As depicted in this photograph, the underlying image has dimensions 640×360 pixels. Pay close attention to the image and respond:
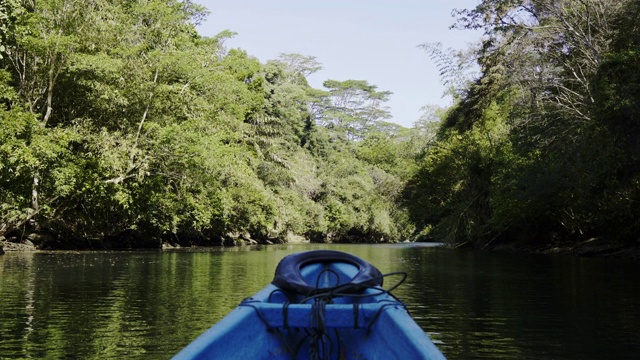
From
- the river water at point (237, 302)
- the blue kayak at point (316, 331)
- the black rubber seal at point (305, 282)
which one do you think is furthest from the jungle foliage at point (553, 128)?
the blue kayak at point (316, 331)

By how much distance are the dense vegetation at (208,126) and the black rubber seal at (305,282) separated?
32.8 feet

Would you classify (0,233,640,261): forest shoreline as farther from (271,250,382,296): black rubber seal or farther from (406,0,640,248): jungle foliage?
(271,250,382,296): black rubber seal

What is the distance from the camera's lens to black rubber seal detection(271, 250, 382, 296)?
463 cm

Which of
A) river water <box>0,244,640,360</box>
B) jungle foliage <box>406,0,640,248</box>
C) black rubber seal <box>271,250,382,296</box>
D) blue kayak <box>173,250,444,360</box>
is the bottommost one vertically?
river water <box>0,244,640,360</box>

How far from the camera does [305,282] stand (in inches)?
196

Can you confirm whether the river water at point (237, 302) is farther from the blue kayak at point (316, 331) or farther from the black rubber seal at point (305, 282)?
the blue kayak at point (316, 331)

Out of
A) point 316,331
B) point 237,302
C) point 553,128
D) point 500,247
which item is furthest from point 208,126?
point 316,331

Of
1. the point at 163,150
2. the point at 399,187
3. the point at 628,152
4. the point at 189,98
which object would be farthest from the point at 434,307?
the point at 399,187

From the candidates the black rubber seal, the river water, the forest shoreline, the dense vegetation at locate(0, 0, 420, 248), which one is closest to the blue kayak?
the black rubber seal

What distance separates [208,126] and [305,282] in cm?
2043

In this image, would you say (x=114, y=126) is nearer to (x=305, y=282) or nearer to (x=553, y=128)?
(x=553, y=128)

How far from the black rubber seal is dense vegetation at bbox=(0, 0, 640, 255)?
10.00 m

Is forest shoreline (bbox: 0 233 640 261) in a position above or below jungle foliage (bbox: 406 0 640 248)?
below

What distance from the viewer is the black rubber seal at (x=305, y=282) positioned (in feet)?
15.2
